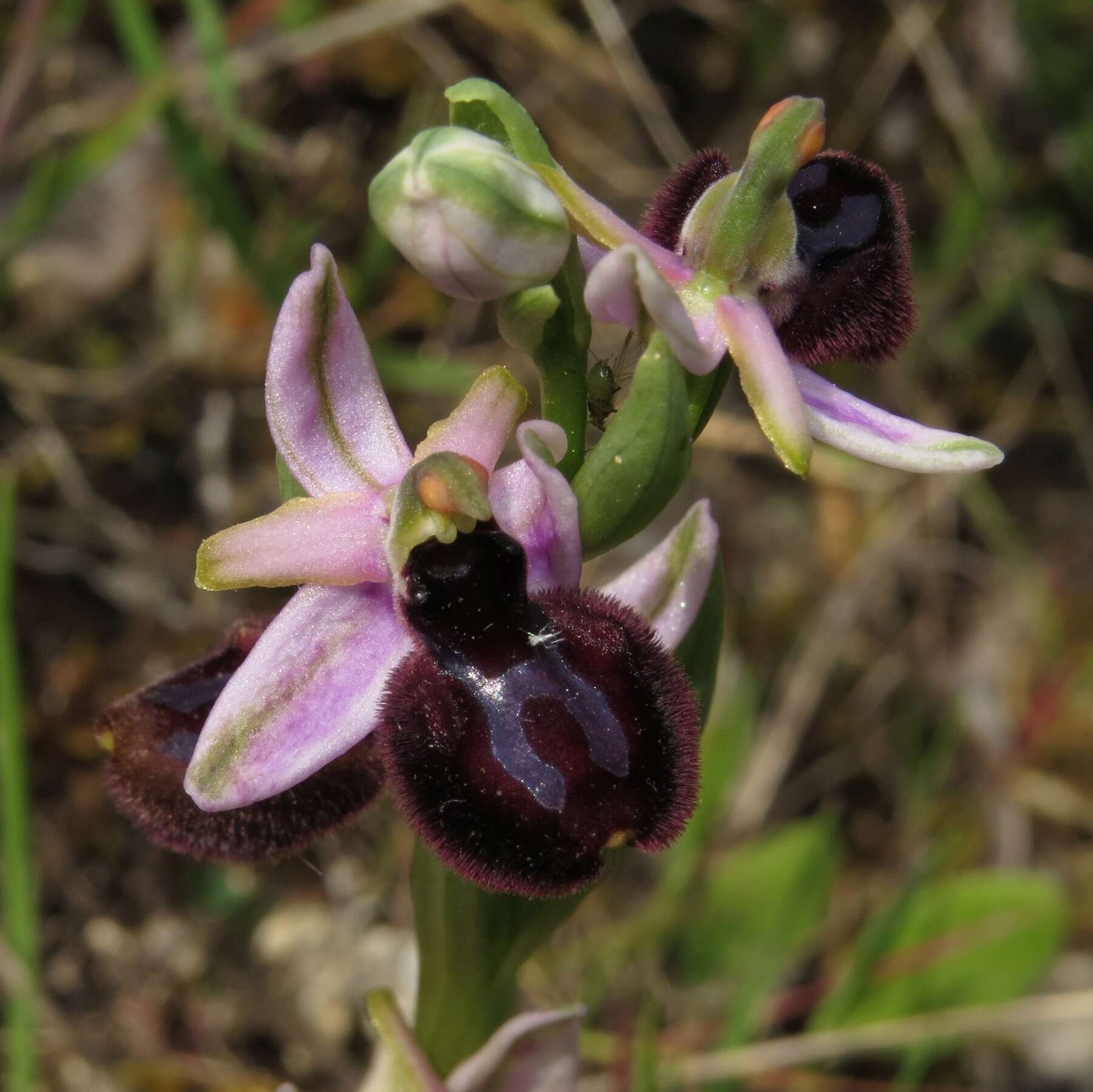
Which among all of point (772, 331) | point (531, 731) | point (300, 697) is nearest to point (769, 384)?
point (772, 331)

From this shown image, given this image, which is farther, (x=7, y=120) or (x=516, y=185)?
(x=7, y=120)

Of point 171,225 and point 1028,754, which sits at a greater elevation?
point 171,225

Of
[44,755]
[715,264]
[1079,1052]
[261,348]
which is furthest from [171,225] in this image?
[1079,1052]

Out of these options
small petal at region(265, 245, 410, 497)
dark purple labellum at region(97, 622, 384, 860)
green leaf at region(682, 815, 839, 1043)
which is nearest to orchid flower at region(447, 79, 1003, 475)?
small petal at region(265, 245, 410, 497)

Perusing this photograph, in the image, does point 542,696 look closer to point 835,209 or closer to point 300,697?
point 300,697

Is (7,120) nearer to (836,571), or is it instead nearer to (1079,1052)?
(836,571)

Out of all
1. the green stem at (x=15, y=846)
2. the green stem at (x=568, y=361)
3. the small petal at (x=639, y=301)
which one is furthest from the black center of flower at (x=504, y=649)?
the green stem at (x=15, y=846)

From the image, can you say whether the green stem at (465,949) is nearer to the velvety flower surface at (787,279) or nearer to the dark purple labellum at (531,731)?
the dark purple labellum at (531,731)
